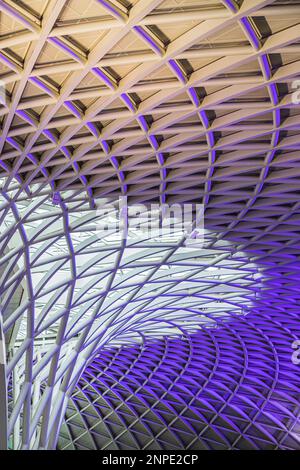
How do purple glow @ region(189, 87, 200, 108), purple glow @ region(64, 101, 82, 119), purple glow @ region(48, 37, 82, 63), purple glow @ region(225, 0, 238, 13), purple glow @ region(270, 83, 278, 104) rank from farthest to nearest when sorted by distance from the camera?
1. purple glow @ region(64, 101, 82, 119)
2. purple glow @ region(189, 87, 200, 108)
3. purple glow @ region(270, 83, 278, 104)
4. purple glow @ region(48, 37, 82, 63)
5. purple glow @ region(225, 0, 238, 13)

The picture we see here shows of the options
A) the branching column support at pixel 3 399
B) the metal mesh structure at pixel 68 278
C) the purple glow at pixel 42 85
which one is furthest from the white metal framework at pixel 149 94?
the branching column support at pixel 3 399

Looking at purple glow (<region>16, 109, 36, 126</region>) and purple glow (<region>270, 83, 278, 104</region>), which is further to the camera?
purple glow (<region>16, 109, 36, 126</region>)

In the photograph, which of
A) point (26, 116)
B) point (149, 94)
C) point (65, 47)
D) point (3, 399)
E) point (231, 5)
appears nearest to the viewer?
point (231, 5)

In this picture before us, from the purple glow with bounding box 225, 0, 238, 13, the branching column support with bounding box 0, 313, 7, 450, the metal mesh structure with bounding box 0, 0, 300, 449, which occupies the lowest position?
the branching column support with bounding box 0, 313, 7, 450

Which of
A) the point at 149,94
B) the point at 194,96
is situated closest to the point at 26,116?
the point at 149,94

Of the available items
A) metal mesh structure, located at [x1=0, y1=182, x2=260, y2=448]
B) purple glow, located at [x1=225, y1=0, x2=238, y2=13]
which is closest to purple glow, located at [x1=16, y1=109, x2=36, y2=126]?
metal mesh structure, located at [x1=0, y1=182, x2=260, y2=448]

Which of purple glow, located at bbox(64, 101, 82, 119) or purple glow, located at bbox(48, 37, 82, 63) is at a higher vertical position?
purple glow, located at bbox(48, 37, 82, 63)

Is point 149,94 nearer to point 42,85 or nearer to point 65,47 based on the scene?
point 42,85

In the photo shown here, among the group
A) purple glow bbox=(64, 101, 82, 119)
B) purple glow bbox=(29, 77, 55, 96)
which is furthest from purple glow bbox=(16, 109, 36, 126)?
purple glow bbox=(29, 77, 55, 96)

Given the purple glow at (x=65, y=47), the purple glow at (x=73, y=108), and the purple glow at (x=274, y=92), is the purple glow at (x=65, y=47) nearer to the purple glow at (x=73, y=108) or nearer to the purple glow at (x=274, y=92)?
the purple glow at (x=73, y=108)

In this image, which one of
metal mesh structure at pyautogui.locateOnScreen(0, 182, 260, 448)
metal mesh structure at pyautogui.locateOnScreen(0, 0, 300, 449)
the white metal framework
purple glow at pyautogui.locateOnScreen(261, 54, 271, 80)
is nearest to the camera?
the white metal framework

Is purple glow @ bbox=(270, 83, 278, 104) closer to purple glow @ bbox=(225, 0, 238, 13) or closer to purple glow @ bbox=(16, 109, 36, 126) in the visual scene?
purple glow @ bbox=(225, 0, 238, 13)

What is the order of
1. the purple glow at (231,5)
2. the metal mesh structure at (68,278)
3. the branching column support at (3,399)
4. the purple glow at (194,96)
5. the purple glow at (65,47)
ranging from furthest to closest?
the metal mesh structure at (68,278)
the branching column support at (3,399)
the purple glow at (194,96)
the purple glow at (65,47)
the purple glow at (231,5)

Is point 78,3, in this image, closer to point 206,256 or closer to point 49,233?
point 49,233
